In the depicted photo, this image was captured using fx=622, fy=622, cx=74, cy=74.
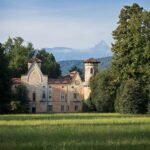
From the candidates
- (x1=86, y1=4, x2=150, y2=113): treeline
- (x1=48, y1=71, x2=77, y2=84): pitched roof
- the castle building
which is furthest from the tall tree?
(x1=48, y1=71, x2=77, y2=84): pitched roof

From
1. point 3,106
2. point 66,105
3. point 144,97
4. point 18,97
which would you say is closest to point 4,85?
point 3,106

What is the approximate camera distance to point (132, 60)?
8300 centimetres

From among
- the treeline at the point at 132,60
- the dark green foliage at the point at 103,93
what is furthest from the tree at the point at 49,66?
the treeline at the point at 132,60

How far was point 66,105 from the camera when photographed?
126 metres

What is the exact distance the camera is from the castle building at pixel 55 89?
123125 mm

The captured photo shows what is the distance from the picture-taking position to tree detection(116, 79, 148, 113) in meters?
83.6

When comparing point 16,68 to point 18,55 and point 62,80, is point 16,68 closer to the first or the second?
point 18,55

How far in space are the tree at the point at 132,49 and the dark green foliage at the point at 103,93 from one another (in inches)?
354

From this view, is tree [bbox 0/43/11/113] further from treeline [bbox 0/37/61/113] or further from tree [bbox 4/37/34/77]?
tree [bbox 4/37/34/77]

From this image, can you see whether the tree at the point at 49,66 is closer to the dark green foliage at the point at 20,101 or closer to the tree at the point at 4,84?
the dark green foliage at the point at 20,101

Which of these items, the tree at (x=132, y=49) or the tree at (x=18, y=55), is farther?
the tree at (x=18, y=55)

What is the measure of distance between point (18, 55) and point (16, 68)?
3123mm

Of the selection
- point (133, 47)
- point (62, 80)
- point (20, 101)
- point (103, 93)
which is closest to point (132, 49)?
point (133, 47)

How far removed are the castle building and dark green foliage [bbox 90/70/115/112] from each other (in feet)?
53.1
